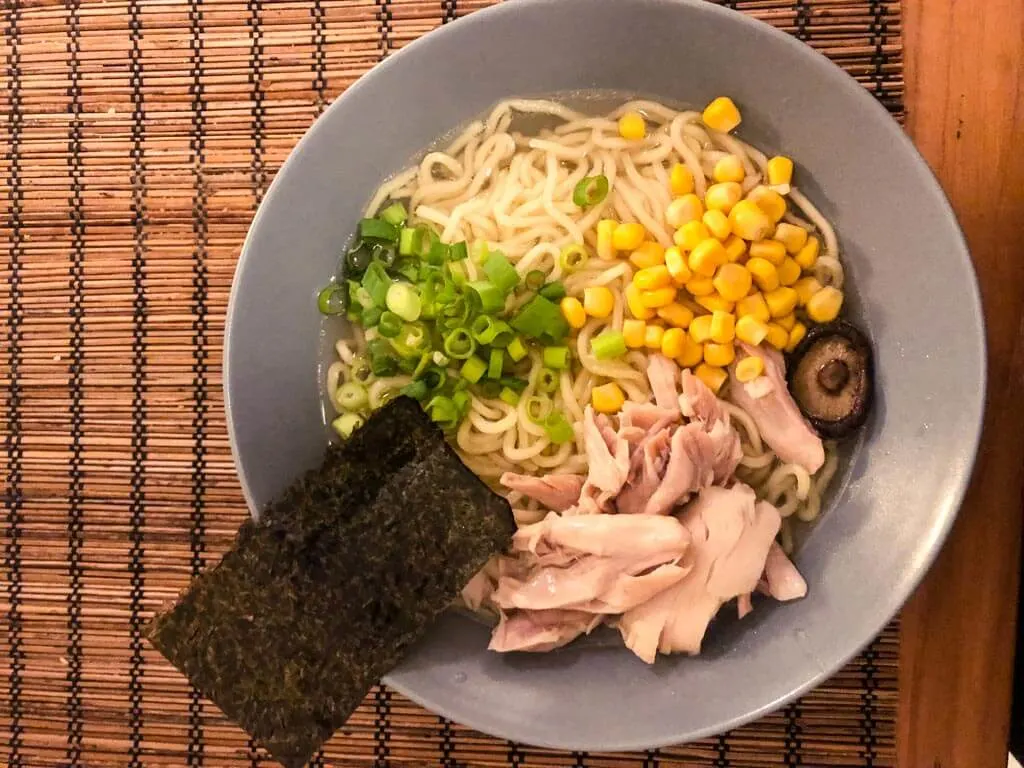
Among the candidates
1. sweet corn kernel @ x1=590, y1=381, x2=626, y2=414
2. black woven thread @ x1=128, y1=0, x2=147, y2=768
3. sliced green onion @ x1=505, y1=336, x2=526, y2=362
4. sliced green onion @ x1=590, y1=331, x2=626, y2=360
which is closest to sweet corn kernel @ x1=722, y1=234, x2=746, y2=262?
sliced green onion @ x1=590, y1=331, x2=626, y2=360

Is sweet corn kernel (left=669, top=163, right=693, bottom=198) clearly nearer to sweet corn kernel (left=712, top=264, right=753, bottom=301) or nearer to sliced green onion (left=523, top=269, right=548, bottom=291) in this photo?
sweet corn kernel (left=712, top=264, right=753, bottom=301)

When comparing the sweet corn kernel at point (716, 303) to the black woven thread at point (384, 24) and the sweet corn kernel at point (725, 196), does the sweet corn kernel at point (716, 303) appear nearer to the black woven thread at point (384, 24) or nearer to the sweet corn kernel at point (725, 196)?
the sweet corn kernel at point (725, 196)

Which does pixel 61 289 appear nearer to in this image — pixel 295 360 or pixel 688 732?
pixel 295 360

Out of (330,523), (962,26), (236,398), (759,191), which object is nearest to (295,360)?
(236,398)

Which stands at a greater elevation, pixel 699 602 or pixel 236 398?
pixel 236 398

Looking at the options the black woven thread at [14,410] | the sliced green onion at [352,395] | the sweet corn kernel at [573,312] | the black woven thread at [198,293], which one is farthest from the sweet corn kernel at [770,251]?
the black woven thread at [14,410]

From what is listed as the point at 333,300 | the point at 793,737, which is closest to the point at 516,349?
the point at 333,300

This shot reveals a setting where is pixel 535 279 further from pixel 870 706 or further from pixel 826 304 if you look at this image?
pixel 870 706
